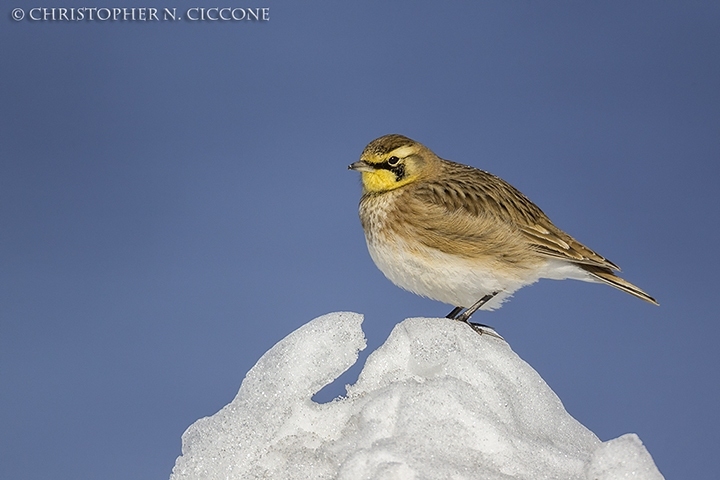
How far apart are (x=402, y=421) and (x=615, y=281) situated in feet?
7.40

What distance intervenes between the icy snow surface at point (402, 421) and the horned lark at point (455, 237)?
0.87 meters

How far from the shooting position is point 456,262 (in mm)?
4918

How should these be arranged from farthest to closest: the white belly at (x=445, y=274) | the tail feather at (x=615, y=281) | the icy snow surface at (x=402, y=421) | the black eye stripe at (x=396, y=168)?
the black eye stripe at (x=396, y=168), the tail feather at (x=615, y=281), the white belly at (x=445, y=274), the icy snow surface at (x=402, y=421)

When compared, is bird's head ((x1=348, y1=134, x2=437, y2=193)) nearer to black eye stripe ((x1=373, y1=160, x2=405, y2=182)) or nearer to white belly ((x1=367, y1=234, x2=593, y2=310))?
black eye stripe ((x1=373, y1=160, x2=405, y2=182))

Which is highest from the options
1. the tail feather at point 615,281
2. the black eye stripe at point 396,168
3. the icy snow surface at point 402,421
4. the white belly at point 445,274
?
the black eye stripe at point 396,168

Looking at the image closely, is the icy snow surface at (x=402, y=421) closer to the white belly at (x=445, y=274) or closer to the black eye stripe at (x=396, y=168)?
the white belly at (x=445, y=274)

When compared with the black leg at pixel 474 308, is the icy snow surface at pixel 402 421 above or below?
below

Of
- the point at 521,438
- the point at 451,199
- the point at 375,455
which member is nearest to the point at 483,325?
the point at 451,199

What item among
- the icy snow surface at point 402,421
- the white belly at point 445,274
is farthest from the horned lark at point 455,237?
the icy snow surface at point 402,421

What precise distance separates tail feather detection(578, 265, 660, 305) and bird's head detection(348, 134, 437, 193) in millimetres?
1196

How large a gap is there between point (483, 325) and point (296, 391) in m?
1.46

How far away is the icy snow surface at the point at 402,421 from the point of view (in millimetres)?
3301

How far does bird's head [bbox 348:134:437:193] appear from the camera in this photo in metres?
5.07

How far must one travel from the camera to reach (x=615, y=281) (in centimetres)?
509
